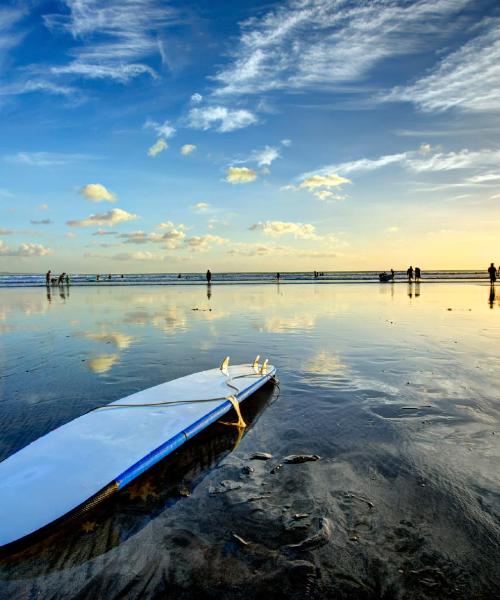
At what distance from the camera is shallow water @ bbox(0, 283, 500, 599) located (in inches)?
107

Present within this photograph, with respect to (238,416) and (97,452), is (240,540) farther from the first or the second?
(238,416)

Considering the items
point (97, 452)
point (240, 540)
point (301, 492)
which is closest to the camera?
point (240, 540)

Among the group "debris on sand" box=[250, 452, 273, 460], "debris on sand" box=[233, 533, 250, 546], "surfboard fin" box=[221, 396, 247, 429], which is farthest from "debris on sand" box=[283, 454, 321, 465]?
"debris on sand" box=[233, 533, 250, 546]

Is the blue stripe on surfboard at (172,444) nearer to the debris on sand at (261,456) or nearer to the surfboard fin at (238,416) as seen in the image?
the surfboard fin at (238,416)

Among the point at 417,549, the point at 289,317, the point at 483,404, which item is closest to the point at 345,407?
the point at 483,404

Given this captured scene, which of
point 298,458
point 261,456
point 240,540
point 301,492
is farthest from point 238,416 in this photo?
point 240,540

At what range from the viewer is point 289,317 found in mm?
15852

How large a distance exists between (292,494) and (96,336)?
9571mm

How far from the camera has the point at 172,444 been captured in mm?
4258

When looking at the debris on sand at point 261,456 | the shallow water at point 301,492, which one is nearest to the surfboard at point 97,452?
the shallow water at point 301,492

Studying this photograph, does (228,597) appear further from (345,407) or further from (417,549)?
(345,407)

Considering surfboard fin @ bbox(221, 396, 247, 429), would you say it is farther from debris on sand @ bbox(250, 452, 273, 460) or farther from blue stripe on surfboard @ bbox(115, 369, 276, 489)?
debris on sand @ bbox(250, 452, 273, 460)

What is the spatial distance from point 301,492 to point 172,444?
142 cm

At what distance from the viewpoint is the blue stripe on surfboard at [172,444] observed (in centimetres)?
362
